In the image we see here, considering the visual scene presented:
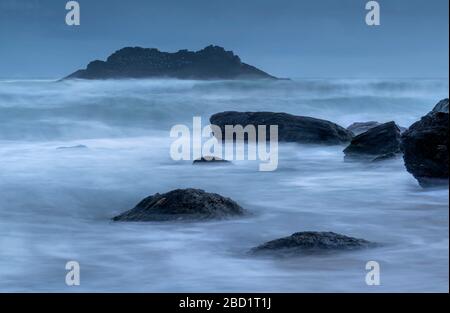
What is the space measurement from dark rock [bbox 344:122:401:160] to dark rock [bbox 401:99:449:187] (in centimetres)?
346

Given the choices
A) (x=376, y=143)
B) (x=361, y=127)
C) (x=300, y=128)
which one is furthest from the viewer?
(x=361, y=127)

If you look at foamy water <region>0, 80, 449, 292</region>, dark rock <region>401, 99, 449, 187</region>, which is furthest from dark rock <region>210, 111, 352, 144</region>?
dark rock <region>401, 99, 449, 187</region>

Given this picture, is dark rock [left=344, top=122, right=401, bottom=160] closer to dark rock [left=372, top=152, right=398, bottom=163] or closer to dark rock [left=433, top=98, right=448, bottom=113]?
dark rock [left=372, top=152, right=398, bottom=163]

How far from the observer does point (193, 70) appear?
135 feet

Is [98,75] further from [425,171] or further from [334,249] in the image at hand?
[334,249]

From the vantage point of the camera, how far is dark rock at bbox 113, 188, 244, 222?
859 centimetres

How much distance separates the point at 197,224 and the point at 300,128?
931cm

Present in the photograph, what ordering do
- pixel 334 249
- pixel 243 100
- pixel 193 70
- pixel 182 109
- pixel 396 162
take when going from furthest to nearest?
pixel 193 70 < pixel 243 100 < pixel 182 109 < pixel 396 162 < pixel 334 249

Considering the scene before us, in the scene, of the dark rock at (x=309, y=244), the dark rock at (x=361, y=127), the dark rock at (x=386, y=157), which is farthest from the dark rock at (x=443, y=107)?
the dark rock at (x=361, y=127)

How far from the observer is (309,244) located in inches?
277

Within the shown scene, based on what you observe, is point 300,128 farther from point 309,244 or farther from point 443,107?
point 309,244

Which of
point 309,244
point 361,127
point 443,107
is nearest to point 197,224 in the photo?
point 309,244
